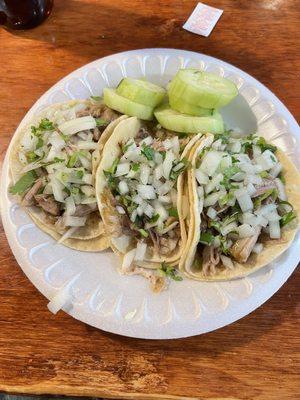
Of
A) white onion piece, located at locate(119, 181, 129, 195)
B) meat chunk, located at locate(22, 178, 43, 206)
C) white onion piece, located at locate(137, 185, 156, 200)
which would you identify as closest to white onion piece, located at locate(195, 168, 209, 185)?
white onion piece, located at locate(137, 185, 156, 200)

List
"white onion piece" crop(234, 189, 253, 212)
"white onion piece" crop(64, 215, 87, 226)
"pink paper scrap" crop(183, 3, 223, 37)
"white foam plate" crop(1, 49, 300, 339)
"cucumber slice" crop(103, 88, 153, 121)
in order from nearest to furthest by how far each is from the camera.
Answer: "white foam plate" crop(1, 49, 300, 339), "white onion piece" crop(234, 189, 253, 212), "white onion piece" crop(64, 215, 87, 226), "cucumber slice" crop(103, 88, 153, 121), "pink paper scrap" crop(183, 3, 223, 37)

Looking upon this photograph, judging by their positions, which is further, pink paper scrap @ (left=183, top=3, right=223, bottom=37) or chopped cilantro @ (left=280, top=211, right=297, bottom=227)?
pink paper scrap @ (left=183, top=3, right=223, bottom=37)

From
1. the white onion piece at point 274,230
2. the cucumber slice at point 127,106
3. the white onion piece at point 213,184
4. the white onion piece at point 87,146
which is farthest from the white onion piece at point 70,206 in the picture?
the white onion piece at point 274,230

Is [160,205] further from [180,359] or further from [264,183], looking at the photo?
[180,359]

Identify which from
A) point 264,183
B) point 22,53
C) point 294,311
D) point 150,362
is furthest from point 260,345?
point 22,53

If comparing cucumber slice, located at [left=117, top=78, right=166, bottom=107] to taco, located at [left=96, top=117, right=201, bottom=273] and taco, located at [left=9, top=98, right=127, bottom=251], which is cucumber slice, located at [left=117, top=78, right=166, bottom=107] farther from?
taco, located at [left=96, top=117, right=201, bottom=273]

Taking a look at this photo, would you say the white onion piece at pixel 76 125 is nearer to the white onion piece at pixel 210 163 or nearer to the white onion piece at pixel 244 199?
the white onion piece at pixel 210 163

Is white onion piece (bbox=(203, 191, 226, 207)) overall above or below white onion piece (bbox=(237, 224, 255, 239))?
above

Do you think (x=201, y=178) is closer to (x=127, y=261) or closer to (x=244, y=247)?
(x=244, y=247)

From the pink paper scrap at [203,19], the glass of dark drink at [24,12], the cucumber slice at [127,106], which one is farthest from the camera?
the pink paper scrap at [203,19]
